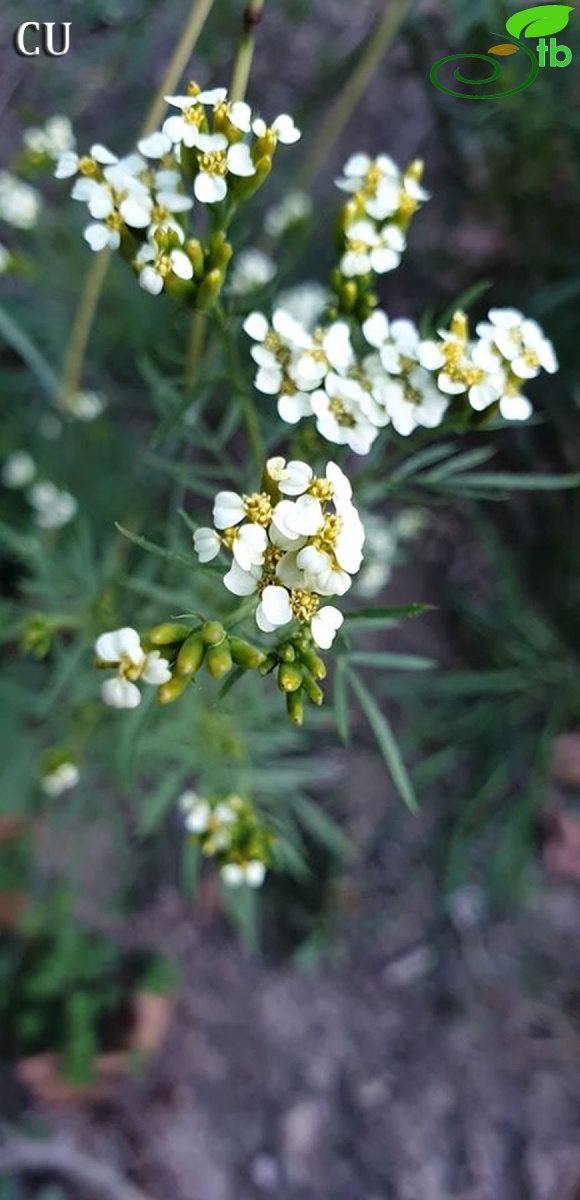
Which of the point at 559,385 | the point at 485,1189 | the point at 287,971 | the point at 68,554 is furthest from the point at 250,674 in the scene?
the point at 485,1189

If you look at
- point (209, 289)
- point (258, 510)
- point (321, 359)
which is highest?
point (209, 289)

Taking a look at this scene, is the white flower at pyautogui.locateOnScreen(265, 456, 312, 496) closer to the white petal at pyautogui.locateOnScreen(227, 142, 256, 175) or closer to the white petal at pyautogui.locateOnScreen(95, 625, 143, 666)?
the white petal at pyautogui.locateOnScreen(95, 625, 143, 666)


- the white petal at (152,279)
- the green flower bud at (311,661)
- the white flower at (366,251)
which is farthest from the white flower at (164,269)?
the green flower bud at (311,661)

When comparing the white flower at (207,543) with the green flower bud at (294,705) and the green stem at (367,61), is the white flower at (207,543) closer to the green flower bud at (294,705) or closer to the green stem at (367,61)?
the green flower bud at (294,705)

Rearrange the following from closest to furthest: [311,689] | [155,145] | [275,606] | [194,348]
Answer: [275,606]
[311,689]
[155,145]
[194,348]

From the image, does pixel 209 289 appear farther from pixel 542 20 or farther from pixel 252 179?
pixel 542 20

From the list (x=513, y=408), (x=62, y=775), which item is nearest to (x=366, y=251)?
(x=513, y=408)

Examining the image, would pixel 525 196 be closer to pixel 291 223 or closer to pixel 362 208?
pixel 291 223
